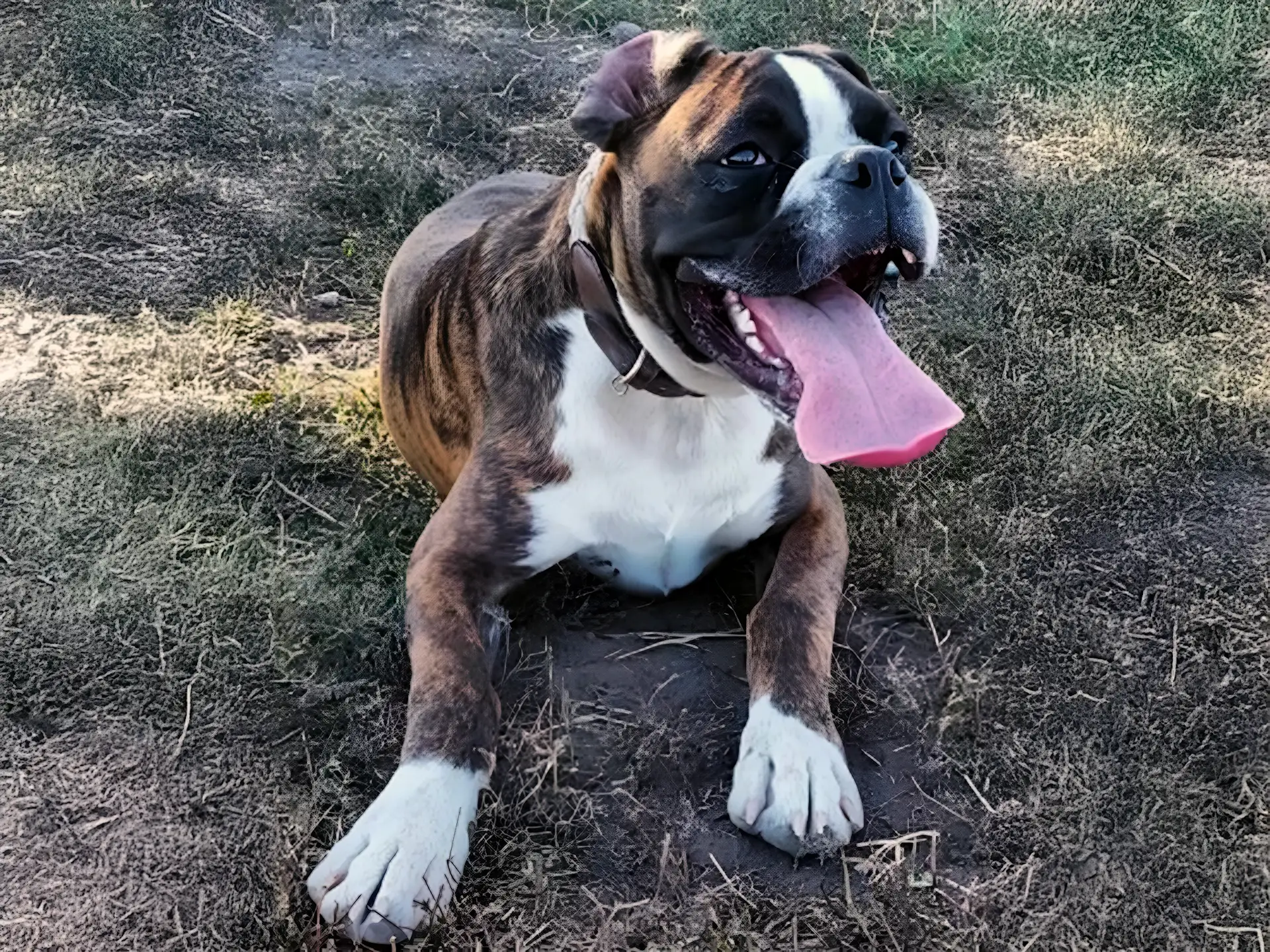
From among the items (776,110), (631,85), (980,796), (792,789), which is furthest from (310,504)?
(980,796)

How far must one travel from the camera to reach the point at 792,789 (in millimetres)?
2770

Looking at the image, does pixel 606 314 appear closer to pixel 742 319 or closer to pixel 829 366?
pixel 742 319

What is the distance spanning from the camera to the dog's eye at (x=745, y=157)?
2705 mm

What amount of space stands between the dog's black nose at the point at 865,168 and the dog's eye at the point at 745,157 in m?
0.16

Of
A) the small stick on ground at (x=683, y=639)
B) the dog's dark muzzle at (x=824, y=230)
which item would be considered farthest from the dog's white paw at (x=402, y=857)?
the dog's dark muzzle at (x=824, y=230)

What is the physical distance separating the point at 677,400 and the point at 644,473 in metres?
0.18

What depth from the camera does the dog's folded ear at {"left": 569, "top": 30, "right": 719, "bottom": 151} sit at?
2.84 meters

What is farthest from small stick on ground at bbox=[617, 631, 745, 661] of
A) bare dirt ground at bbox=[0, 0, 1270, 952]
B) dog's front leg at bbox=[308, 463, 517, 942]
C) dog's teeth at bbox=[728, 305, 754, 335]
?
dog's teeth at bbox=[728, 305, 754, 335]

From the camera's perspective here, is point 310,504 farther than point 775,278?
Yes

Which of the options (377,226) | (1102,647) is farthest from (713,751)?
(377,226)

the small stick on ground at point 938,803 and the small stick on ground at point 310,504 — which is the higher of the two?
the small stick on ground at point 938,803

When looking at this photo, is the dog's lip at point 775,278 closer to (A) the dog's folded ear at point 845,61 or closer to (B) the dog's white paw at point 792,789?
(A) the dog's folded ear at point 845,61

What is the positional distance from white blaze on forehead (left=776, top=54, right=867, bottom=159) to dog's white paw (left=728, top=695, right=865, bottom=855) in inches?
45.4

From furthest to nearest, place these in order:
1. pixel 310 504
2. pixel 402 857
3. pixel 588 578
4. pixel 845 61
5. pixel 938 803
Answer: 1. pixel 310 504
2. pixel 588 578
3. pixel 845 61
4. pixel 938 803
5. pixel 402 857
